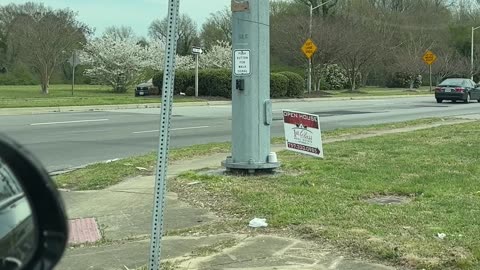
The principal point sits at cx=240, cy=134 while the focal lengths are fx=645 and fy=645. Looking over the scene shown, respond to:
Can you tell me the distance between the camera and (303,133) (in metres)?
8.97

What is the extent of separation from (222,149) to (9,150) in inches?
415

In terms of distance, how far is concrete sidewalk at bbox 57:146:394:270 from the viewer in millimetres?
4840

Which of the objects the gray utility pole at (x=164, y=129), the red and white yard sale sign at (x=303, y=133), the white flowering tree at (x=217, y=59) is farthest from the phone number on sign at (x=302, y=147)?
the white flowering tree at (x=217, y=59)

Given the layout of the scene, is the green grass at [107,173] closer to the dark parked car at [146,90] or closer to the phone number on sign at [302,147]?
the phone number on sign at [302,147]

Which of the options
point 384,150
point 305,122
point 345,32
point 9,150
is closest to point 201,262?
point 9,150

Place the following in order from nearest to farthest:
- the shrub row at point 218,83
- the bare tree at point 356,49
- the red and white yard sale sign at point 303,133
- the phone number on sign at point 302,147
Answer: the red and white yard sale sign at point 303,133 < the phone number on sign at point 302,147 < the shrub row at point 218,83 < the bare tree at point 356,49

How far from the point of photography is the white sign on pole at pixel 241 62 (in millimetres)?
8180

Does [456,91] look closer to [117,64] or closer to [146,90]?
[146,90]

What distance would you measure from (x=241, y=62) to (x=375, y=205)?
267 centimetres

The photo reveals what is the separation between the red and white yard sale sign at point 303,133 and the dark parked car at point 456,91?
26.7 m

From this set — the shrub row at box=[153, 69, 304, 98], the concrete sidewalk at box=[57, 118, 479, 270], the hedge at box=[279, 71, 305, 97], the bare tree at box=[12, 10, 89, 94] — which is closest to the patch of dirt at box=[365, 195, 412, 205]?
the concrete sidewalk at box=[57, 118, 479, 270]

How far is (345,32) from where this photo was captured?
46.9 m

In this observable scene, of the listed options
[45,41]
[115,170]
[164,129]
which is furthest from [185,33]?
[164,129]

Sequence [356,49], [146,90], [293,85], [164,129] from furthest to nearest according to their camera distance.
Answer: [356,49] → [293,85] → [146,90] → [164,129]
